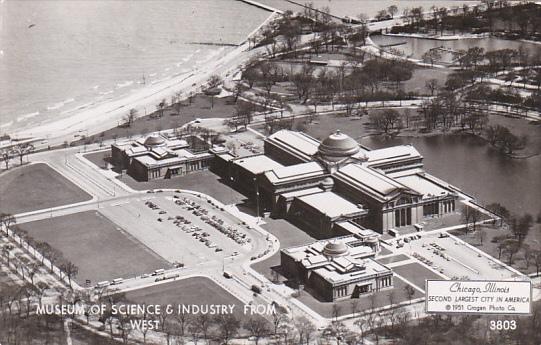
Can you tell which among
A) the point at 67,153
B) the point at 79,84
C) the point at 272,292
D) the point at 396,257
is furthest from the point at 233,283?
the point at 79,84

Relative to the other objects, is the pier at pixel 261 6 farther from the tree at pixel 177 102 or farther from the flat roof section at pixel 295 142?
the flat roof section at pixel 295 142

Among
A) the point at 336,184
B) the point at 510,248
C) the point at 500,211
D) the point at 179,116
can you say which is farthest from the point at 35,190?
the point at 510,248

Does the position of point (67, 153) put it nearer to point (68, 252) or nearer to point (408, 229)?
point (68, 252)

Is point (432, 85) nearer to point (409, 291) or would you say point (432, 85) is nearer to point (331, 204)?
point (331, 204)

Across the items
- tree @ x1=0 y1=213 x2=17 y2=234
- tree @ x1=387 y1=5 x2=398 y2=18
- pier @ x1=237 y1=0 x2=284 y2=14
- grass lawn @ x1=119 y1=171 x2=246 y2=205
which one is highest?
pier @ x1=237 y1=0 x2=284 y2=14

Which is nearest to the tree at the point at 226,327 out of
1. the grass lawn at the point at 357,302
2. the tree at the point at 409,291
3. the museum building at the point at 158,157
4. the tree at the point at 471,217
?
the grass lawn at the point at 357,302

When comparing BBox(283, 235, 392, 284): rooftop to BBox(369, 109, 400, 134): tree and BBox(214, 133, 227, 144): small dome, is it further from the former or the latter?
BBox(369, 109, 400, 134): tree

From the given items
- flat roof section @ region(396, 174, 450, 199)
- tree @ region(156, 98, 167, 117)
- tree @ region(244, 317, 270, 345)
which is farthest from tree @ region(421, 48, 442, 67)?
tree @ region(244, 317, 270, 345)
